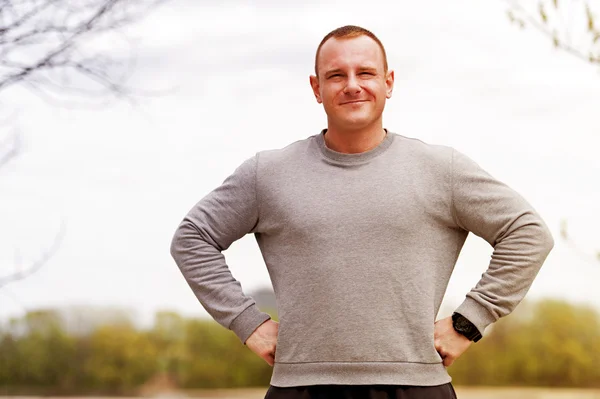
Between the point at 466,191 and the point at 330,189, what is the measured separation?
396 millimetres

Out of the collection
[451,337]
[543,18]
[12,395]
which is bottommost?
[12,395]

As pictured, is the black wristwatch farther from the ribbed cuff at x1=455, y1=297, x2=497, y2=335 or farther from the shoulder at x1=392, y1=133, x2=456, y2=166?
the shoulder at x1=392, y1=133, x2=456, y2=166

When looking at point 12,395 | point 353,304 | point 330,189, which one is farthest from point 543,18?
point 12,395

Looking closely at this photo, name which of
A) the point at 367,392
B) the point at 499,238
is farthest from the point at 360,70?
the point at 367,392

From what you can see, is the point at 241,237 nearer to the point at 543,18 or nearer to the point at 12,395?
the point at 543,18

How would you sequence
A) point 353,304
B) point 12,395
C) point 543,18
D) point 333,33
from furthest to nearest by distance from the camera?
point 12,395, point 543,18, point 333,33, point 353,304

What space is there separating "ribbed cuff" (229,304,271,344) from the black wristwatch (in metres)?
0.56

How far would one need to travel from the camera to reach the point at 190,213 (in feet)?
8.84

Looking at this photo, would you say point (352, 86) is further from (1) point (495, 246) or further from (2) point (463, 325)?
(2) point (463, 325)

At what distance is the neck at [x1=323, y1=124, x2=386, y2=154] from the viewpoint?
100 inches

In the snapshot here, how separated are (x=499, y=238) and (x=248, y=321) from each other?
0.79 meters

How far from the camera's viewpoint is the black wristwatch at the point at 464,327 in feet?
8.17

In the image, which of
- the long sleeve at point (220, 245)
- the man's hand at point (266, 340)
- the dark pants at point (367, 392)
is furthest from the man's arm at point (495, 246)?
the long sleeve at point (220, 245)

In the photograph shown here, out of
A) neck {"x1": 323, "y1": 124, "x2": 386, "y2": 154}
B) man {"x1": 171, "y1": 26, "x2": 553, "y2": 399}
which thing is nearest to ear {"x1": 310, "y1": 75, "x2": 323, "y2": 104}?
man {"x1": 171, "y1": 26, "x2": 553, "y2": 399}
